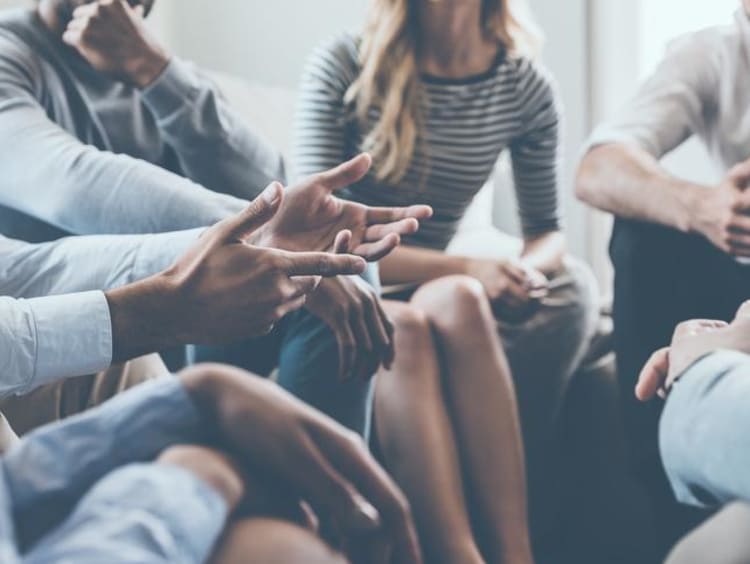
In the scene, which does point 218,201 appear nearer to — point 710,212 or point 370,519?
point 710,212

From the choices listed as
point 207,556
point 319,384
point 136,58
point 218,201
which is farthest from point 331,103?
point 207,556

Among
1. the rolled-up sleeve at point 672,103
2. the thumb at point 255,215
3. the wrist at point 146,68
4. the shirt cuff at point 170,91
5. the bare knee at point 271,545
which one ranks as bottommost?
the rolled-up sleeve at point 672,103

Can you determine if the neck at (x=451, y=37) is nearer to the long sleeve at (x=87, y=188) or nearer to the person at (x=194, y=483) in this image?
the long sleeve at (x=87, y=188)

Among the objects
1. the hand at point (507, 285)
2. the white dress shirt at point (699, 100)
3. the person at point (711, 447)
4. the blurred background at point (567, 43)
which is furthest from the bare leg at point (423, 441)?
the blurred background at point (567, 43)

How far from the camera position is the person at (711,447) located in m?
0.58

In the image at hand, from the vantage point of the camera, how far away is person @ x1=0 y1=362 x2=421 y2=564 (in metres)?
0.50

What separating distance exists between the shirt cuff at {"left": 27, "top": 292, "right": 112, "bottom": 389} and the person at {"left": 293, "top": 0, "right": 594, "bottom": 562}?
1.60 feet

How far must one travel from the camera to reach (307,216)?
3.97ft

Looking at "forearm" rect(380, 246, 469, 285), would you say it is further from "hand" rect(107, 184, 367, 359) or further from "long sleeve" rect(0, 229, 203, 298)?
"hand" rect(107, 184, 367, 359)

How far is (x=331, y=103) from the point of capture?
70.5 inches

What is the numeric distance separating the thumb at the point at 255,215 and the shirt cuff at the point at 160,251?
19 centimetres

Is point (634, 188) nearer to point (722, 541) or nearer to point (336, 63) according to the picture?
point (336, 63)

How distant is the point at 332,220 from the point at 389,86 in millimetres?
642

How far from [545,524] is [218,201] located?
75 centimetres
